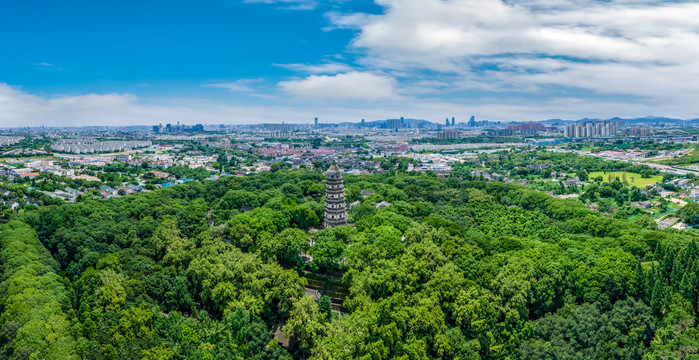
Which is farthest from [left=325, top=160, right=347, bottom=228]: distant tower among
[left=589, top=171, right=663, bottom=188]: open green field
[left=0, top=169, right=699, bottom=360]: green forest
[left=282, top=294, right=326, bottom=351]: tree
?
[left=589, top=171, right=663, bottom=188]: open green field

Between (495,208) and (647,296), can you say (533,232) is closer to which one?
(495,208)

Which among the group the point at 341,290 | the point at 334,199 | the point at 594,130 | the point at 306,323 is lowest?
the point at 341,290

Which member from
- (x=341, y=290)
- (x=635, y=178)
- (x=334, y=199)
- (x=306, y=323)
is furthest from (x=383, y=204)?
(x=635, y=178)

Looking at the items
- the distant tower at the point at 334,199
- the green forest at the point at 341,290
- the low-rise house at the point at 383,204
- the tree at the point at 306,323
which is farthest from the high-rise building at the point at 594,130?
the tree at the point at 306,323

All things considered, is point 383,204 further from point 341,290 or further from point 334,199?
point 341,290

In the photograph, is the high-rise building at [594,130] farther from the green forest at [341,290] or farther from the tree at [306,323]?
the tree at [306,323]

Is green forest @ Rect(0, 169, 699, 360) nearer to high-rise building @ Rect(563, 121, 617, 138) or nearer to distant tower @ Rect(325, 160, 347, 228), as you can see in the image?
distant tower @ Rect(325, 160, 347, 228)

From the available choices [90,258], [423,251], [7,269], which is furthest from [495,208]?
[7,269]
